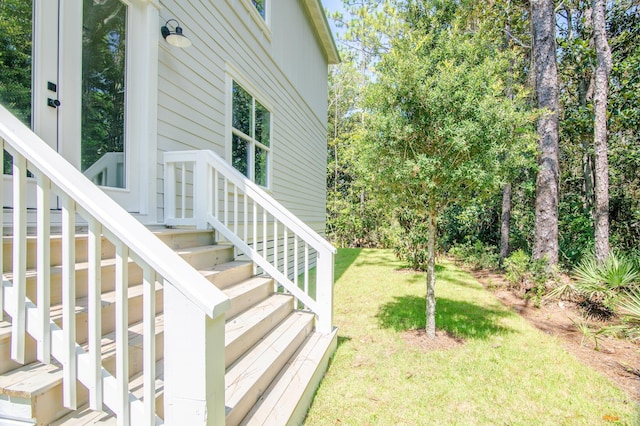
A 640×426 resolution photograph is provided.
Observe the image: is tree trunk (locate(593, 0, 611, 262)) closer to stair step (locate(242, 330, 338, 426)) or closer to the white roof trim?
stair step (locate(242, 330, 338, 426))

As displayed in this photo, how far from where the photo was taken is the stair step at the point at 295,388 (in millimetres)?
2168

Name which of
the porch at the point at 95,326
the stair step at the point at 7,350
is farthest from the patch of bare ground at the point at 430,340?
the stair step at the point at 7,350

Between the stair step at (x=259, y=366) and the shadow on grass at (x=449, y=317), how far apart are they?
1.82 meters

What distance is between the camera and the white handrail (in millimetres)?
1362

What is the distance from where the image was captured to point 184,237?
338 centimetres

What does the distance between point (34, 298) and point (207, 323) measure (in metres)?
1.31

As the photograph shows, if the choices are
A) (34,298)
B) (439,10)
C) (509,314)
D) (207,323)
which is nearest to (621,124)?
(439,10)

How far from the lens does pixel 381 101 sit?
12.5 feet

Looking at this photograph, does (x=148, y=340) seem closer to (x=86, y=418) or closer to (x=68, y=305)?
(x=68, y=305)

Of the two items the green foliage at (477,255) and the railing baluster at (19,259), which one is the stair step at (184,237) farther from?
the green foliage at (477,255)

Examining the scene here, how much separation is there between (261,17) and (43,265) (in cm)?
605

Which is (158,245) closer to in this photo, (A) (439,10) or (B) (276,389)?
(B) (276,389)

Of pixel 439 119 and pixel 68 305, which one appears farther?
pixel 439 119

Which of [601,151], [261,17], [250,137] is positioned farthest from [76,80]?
[601,151]
